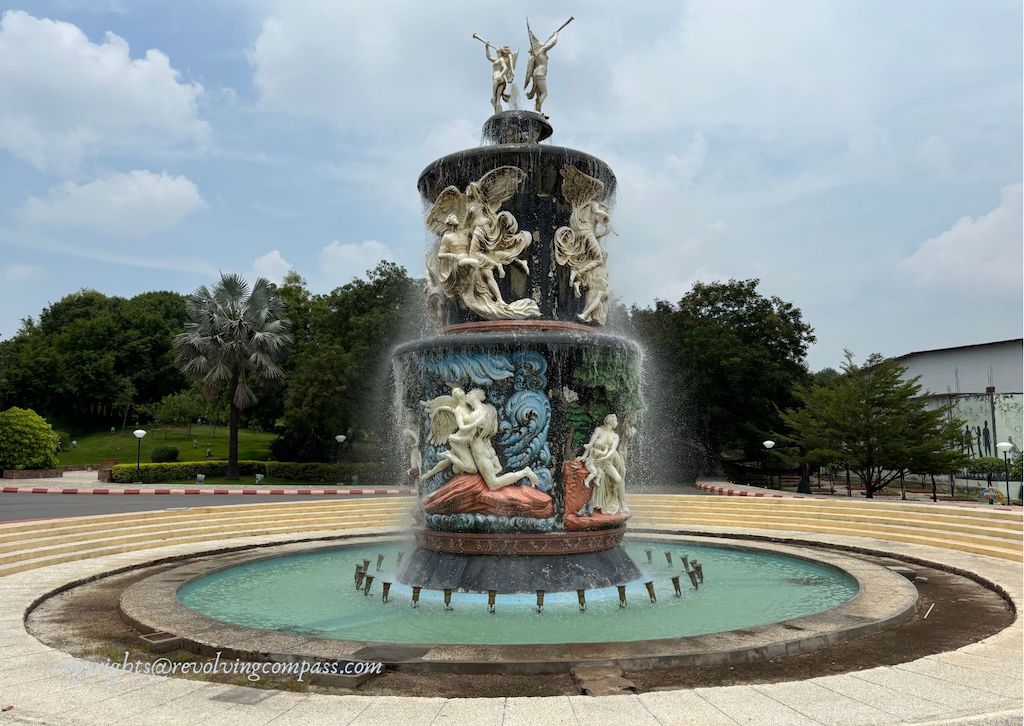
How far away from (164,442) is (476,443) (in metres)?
54.8

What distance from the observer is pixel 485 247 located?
41.2ft

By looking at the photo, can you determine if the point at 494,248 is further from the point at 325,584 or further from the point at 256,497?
the point at 256,497

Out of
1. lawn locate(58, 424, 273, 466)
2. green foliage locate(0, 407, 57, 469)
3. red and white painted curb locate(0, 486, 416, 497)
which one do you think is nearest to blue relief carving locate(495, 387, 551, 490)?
red and white painted curb locate(0, 486, 416, 497)

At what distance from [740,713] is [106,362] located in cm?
6774

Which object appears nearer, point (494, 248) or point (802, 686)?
point (802, 686)

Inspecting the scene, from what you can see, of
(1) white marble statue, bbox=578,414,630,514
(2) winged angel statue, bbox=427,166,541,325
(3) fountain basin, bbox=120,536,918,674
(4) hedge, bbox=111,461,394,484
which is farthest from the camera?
(4) hedge, bbox=111,461,394,484

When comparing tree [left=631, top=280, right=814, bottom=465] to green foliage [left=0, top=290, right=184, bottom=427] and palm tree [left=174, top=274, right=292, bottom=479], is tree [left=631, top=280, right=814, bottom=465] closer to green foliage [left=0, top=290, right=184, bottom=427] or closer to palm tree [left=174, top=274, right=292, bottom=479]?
palm tree [left=174, top=274, right=292, bottom=479]

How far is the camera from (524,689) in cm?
664

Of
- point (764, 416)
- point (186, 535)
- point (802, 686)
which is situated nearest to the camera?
point (802, 686)

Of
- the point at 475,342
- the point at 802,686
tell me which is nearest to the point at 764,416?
the point at 475,342

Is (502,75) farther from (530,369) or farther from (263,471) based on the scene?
(263,471)

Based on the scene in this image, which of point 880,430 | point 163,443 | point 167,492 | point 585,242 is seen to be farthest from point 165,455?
point 585,242

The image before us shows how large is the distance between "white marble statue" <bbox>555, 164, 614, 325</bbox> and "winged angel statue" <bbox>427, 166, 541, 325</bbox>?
76cm

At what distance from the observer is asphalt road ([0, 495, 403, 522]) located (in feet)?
71.3
